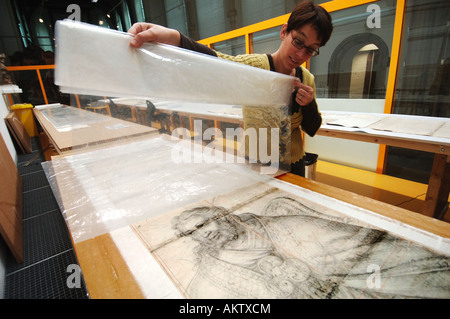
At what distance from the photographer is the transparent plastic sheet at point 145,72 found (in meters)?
0.53

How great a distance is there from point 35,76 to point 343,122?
8396mm

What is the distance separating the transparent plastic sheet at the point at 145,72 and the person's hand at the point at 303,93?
11 cm

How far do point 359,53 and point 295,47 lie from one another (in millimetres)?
3217

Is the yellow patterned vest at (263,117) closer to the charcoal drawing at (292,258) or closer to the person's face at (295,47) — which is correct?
the person's face at (295,47)

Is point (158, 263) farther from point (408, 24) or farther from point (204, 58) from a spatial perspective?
point (408, 24)

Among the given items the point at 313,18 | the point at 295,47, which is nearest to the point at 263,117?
the point at 295,47

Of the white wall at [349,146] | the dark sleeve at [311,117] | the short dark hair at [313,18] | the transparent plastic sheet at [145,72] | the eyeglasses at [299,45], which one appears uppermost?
the short dark hair at [313,18]

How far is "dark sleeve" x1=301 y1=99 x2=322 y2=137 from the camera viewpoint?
3.30 feet

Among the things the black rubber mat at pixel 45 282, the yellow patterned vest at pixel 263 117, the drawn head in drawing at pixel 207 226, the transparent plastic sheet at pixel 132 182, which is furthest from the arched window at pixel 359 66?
the black rubber mat at pixel 45 282

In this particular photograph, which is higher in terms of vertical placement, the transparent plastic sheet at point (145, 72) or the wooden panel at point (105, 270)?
the transparent plastic sheet at point (145, 72)

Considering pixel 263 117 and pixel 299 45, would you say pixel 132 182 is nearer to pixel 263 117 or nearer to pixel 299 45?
pixel 263 117

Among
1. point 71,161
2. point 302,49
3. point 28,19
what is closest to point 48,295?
point 71,161

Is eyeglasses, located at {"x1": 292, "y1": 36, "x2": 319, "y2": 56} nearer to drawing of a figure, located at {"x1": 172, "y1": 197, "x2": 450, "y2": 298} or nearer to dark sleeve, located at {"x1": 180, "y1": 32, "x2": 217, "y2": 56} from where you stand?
dark sleeve, located at {"x1": 180, "y1": 32, "x2": 217, "y2": 56}

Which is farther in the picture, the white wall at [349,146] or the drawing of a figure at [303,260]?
the white wall at [349,146]
